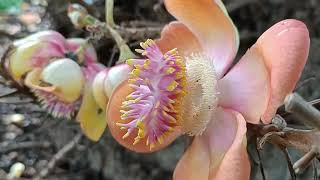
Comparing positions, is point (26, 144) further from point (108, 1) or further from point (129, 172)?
point (108, 1)

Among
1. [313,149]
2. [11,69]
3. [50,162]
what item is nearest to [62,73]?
[11,69]

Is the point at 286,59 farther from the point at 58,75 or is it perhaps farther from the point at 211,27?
the point at 58,75

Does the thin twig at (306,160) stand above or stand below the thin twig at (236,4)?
above

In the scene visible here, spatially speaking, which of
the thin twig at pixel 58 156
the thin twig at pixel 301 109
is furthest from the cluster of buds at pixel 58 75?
the thin twig at pixel 301 109

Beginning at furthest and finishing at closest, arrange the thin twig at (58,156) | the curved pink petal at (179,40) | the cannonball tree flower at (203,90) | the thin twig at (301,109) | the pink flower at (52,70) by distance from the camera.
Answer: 1. the thin twig at (58,156)
2. the pink flower at (52,70)
3. the curved pink petal at (179,40)
4. the cannonball tree flower at (203,90)
5. the thin twig at (301,109)

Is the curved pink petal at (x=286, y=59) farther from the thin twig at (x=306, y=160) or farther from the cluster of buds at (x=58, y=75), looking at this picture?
the cluster of buds at (x=58, y=75)

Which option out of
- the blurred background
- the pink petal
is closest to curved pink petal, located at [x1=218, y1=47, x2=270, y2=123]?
the pink petal

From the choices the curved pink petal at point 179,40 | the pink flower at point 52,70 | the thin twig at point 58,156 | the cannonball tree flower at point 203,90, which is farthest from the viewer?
the thin twig at point 58,156

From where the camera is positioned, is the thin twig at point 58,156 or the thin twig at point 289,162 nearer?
the thin twig at point 289,162

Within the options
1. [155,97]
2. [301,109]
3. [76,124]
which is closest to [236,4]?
[76,124]
